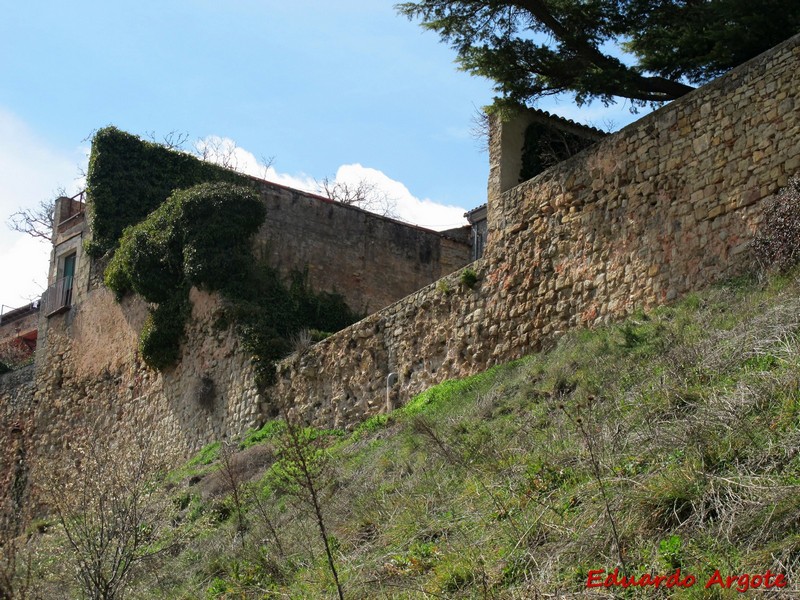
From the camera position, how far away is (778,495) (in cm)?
679

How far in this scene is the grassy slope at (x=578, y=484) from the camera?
7082 millimetres

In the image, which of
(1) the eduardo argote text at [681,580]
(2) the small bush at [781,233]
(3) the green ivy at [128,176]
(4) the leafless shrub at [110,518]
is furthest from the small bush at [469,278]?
(3) the green ivy at [128,176]

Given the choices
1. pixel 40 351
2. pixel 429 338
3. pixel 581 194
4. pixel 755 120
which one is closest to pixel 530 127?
pixel 581 194

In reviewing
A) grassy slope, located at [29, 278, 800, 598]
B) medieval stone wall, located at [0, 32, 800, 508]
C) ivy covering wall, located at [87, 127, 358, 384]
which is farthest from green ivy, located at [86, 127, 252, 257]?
grassy slope, located at [29, 278, 800, 598]

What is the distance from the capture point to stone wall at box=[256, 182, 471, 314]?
23.8 meters

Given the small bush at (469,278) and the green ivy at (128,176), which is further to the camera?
the green ivy at (128,176)

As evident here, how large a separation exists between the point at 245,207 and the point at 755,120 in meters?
12.3

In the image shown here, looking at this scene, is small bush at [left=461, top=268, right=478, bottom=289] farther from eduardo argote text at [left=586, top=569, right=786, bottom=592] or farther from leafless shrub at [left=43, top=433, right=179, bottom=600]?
eduardo argote text at [left=586, top=569, right=786, bottom=592]

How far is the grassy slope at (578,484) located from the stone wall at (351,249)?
10.1 meters

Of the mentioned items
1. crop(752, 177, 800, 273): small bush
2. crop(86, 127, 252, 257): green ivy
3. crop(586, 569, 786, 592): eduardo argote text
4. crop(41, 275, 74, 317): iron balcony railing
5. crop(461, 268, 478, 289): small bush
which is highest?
crop(86, 127, 252, 257): green ivy

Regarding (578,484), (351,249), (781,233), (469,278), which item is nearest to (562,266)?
(469,278)

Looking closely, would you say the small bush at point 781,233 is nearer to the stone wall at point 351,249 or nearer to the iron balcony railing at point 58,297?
the stone wall at point 351,249

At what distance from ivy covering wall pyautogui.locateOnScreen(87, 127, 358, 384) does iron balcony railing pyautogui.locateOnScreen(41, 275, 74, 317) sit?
266 centimetres

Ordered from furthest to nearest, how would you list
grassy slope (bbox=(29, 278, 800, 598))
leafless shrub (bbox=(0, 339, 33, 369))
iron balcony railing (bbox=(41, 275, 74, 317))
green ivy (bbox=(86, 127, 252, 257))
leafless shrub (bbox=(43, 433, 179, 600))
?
1. leafless shrub (bbox=(0, 339, 33, 369))
2. iron balcony railing (bbox=(41, 275, 74, 317))
3. green ivy (bbox=(86, 127, 252, 257))
4. leafless shrub (bbox=(43, 433, 179, 600))
5. grassy slope (bbox=(29, 278, 800, 598))
